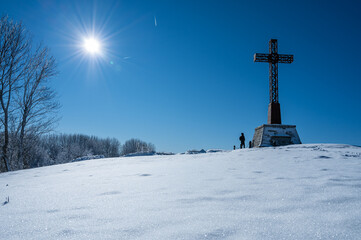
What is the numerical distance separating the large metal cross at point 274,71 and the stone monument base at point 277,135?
2.28 feet

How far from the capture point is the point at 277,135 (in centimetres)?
1490

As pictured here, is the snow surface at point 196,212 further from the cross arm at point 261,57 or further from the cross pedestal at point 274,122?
the cross arm at point 261,57

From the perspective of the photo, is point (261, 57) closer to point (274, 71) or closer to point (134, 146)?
point (274, 71)

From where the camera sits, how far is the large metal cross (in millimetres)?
15617

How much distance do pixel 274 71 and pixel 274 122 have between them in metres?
4.18

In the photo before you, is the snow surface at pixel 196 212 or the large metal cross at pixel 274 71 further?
the large metal cross at pixel 274 71

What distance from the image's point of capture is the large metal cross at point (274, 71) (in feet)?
51.2

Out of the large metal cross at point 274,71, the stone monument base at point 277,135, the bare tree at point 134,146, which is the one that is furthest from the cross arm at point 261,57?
the bare tree at point 134,146

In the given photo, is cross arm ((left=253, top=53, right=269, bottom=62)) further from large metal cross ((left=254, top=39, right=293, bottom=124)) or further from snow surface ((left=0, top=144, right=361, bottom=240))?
snow surface ((left=0, top=144, right=361, bottom=240))

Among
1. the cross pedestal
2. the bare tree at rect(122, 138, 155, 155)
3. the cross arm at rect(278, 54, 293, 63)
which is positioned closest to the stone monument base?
the cross pedestal

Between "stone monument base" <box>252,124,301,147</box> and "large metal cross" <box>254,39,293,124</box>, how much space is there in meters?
0.69

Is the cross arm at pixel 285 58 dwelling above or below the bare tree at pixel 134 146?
above

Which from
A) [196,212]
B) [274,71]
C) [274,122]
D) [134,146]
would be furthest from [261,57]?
[134,146]

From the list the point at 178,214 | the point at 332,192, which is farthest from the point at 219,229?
the point at 332,192
